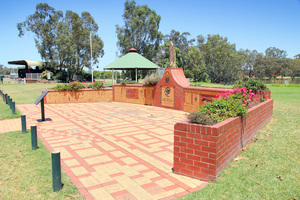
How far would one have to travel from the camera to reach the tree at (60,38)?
43719 mm

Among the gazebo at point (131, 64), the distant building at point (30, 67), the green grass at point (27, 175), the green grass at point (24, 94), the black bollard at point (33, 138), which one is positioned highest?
the distant building at point (30, 67)

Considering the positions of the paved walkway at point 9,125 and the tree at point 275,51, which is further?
the tree at point 275,51

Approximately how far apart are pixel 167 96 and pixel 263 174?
8.95 m

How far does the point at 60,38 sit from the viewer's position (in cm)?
4262

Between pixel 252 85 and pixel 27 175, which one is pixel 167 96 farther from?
pixel 27 175

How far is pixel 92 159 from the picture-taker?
5242mm

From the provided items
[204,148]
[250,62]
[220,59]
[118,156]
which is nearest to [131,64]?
[118,156]

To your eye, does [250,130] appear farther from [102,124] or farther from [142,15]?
[142,15]


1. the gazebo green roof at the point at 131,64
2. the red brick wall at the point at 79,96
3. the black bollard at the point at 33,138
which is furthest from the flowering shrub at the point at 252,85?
the gazebo green roof at the point at 131,64

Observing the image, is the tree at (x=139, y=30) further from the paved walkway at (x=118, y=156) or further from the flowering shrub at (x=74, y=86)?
the paved walkway at (x=118, y=156)

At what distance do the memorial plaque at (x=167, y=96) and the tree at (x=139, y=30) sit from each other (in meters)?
31.8

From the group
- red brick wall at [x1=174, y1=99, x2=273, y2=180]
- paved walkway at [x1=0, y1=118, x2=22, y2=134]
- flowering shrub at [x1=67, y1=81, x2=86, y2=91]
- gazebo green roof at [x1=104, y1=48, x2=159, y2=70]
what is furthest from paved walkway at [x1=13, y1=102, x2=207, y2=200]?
gazebo green roof at [x1=104, y1=48, x2=159, y2=70]

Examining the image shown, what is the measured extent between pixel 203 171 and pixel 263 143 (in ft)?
8.61

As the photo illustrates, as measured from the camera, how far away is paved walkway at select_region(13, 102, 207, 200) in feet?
12.6
